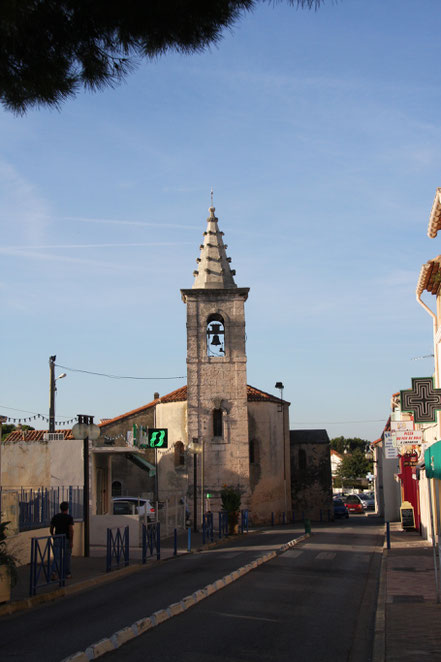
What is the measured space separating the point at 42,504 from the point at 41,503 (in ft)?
0.40

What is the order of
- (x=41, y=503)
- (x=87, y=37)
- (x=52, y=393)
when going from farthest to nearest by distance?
(x=52, y=393), (x=41, y=503), (x=87, y=37)

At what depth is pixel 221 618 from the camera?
473 inches

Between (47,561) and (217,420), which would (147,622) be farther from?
(217,420)

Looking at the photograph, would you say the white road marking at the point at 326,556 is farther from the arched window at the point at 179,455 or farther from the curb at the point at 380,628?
the arched window at the point at 179,455

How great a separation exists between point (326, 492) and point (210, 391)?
45.9 feet

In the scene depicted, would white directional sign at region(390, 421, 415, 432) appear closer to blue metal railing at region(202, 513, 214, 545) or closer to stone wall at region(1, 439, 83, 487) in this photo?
blue metal railing at region(202, 513, 214, 545)

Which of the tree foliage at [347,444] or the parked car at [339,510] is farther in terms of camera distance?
the tree foliage at [347,444]

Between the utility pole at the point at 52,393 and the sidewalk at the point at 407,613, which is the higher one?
the utility pole at the point at 52,393

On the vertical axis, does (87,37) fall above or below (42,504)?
above

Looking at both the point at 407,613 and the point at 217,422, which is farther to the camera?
the point at 217,422

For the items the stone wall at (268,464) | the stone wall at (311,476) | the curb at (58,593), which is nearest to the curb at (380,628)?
the curb at (58,593)

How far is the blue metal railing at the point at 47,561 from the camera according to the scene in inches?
568

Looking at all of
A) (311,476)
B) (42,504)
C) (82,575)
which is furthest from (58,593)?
(311,476)

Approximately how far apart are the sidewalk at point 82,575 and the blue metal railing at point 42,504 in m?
1.30
